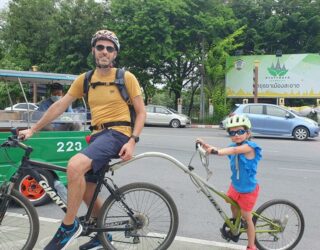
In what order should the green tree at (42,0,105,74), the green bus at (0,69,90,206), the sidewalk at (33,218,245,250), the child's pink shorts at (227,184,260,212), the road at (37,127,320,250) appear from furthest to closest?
the green tree at (42,0,105,74) < the green bus at (0,69,90,206) < the road at (37,127,320,250) < the sidewalk at (33,218,245,250) < the child's pink shorts at (227,184,260,212)

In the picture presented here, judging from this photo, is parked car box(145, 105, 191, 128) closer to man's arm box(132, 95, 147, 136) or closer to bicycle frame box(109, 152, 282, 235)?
bicycle frame box(109, 152, 282, 235)

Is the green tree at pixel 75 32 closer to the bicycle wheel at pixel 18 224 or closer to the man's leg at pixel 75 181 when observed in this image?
the bicycle wheel at pixel 18 224

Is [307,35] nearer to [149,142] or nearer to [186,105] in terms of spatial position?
[186,105]

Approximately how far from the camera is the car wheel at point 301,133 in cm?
1711

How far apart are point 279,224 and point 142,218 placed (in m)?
1.33

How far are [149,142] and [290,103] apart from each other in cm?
1887

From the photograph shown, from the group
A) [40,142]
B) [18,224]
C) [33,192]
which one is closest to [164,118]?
[40,142]

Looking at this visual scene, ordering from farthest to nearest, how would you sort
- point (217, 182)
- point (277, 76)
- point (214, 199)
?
point (277, 76) → point (217, 182) → point (214, 199)

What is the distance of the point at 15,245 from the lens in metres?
3.68

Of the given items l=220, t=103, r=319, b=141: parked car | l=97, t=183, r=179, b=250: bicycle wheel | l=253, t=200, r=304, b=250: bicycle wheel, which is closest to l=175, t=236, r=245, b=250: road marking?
l=253, t=200, r=304, b=250: bicycle wheel

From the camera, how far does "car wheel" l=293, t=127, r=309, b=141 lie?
17109 millimetres

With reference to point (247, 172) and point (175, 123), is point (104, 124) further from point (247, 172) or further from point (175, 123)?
point (175, 123)

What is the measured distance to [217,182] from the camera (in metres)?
7.90

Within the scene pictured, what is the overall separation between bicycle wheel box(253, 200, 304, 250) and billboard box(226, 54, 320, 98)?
25.2 metres
